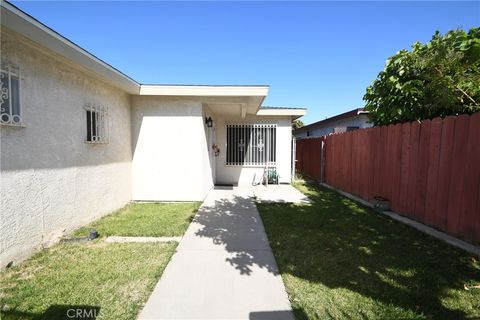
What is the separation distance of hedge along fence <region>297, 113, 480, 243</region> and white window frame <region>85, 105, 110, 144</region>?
6.47 metres

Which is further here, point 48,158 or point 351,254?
point 48,158

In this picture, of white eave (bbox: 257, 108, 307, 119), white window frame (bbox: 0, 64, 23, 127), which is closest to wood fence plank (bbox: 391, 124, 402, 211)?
white eave (bbox: 257, 108, 307, 119)

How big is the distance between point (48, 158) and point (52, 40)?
170cm

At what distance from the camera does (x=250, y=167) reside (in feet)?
34.9

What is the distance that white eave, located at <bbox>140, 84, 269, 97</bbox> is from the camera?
6.53 m

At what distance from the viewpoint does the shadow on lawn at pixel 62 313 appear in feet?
7.67

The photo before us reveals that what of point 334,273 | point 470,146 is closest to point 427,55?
point 470,146

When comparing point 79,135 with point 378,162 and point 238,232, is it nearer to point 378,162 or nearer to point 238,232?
point 238,232

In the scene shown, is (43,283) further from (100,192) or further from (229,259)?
(100,192)

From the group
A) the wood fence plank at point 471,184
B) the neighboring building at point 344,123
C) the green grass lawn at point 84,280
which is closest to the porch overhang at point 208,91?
the green grass lawn at point 84,280

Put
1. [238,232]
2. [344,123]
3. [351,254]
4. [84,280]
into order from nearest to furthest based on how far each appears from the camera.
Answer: [84,280]
[351,254]
[238,232]
[344,123]

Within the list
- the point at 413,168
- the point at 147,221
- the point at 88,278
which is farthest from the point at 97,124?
the point at 413,168

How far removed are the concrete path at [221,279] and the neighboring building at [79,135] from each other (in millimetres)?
2068

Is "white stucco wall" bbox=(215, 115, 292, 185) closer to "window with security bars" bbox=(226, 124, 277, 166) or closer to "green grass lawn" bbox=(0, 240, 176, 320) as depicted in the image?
"window with security bars" bbox=(226, 124, 277, 166)
